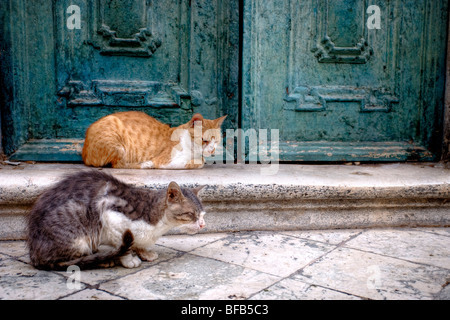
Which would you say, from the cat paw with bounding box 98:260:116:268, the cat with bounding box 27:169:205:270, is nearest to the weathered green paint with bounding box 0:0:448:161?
the cat with bounding box 27:169:205:270

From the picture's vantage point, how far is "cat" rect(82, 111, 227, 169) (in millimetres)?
3459

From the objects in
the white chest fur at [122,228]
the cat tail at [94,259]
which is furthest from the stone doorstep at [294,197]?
the cat tail at [94,259]

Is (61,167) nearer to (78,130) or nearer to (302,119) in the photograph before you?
(78,130)

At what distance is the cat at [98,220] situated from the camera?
2314mm

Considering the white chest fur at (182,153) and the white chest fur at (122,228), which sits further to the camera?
the white chest fur at (182,153)

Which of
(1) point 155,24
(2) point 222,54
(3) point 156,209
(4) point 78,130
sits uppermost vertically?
(1) point 155,24

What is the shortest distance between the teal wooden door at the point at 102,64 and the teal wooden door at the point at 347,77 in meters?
0.31

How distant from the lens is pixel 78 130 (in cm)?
381

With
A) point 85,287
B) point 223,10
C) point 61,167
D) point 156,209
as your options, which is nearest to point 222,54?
point 223,10

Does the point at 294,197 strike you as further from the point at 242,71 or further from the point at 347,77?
the point at 347,77

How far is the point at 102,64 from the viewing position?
3785 mm

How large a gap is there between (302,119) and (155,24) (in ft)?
4.96

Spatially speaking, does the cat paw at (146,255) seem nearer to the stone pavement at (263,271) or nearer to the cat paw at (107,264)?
the stone pavement at (263,271)

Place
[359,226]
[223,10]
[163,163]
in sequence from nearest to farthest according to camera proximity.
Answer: [359,226] → [163,163] → [223,10]
